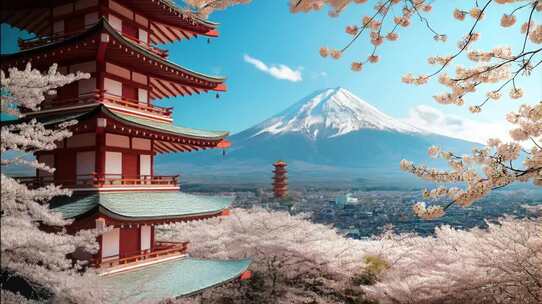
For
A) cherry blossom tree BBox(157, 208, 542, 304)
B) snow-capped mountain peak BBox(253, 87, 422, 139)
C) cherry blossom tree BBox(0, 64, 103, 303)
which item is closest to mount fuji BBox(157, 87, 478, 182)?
snow-capped mountain peak BBox(253, 87, 422, 139)

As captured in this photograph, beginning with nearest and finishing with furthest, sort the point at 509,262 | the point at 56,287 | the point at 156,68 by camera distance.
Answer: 1. the point at 56,287
2. the point at 509,262
3. the point at 156,68

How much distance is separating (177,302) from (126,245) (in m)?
2.39

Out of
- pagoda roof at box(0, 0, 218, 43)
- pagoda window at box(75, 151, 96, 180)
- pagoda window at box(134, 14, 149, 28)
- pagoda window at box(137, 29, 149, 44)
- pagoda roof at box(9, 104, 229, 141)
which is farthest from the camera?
pagoda window at box(137, 29, 149, 44)

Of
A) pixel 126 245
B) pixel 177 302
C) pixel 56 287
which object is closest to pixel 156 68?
pixel 126 245

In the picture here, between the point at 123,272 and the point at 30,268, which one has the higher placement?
the point at 30,268

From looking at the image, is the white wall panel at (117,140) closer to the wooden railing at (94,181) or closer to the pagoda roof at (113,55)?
the wooden railing at (94,181)

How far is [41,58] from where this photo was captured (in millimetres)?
10258

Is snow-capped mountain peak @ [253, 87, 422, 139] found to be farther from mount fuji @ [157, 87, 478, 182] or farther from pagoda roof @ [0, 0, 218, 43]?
pagoda roof @ [0, 0, 218, 43]

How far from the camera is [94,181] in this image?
9656 millimetres

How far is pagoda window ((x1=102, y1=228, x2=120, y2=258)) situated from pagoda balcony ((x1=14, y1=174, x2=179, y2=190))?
1.05 meters

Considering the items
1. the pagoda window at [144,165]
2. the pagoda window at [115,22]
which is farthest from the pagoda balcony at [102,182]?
the pagoda window at [115,22]

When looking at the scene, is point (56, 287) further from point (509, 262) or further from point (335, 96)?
point (335, 96)

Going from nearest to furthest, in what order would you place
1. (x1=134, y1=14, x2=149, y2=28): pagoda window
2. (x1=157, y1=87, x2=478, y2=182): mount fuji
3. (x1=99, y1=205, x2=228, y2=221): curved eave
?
(x1=99, y1=205, x2=228, y2=221): curved eave < (x1=134, y1=14, x2=149, y2=28): pagoda window < (x1=157, y1=87, x2=478, y2=182): mount fuji

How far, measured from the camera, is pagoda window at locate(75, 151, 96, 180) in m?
10.1
